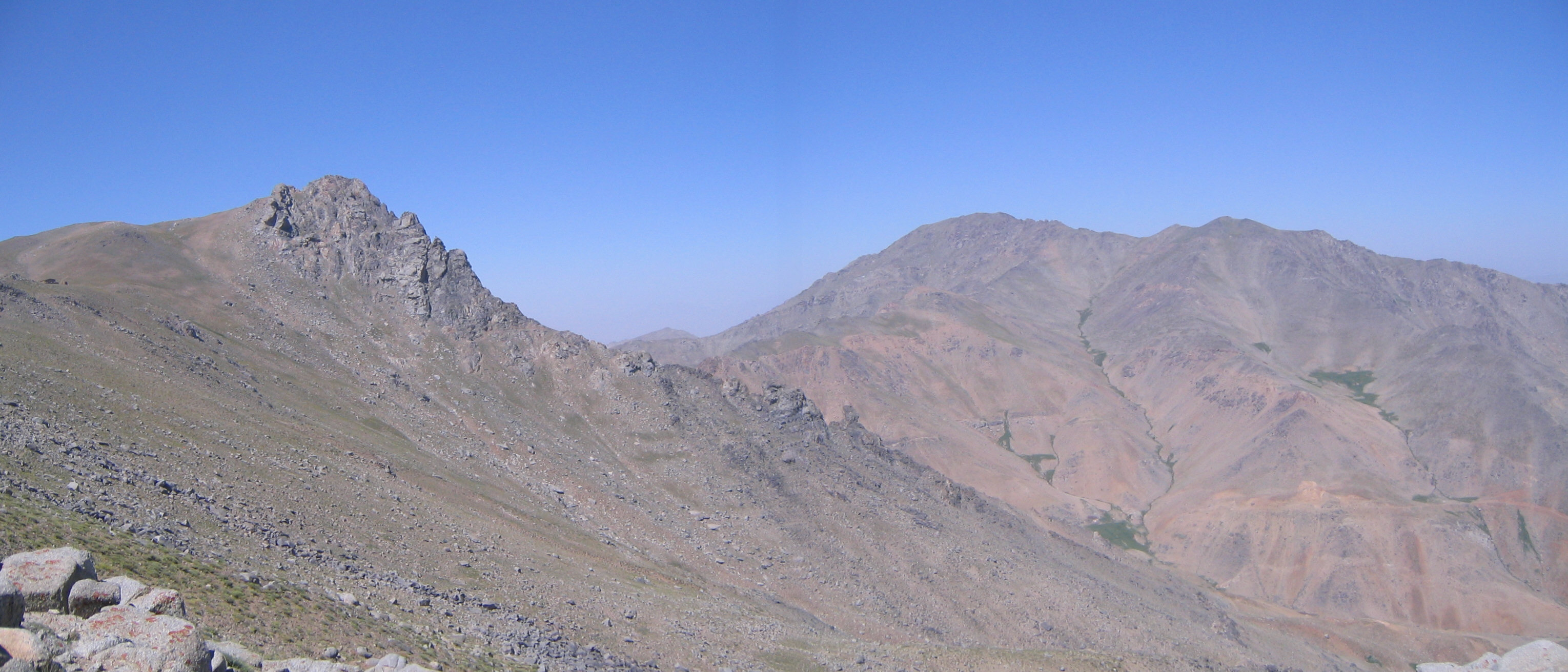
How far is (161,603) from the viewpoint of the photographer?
1694cm

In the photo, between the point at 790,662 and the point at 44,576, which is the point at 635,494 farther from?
the point at 44,576

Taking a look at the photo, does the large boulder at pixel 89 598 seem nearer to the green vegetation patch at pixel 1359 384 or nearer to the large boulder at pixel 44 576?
the large boulder at pixel 44 576

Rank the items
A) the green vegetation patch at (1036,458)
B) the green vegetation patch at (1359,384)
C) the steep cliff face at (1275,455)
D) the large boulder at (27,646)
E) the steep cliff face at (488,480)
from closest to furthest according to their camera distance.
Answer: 1. the large boulder at (27,646)
2. the steep cliff face at (488,480)
3. the steep cliff face at (1275,455)
4. the green vegetation patch at (1036,458)
5. the green vegetation patch at (1359,384)

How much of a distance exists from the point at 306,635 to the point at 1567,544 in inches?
6256

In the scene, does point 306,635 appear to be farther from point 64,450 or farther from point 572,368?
point 572,368

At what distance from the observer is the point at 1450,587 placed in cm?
11106

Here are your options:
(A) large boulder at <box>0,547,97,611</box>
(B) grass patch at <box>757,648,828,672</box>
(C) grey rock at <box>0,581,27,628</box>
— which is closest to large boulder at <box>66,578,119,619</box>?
(A) large boulder at <box>0,547,97,611</box>

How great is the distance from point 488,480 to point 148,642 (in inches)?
1864

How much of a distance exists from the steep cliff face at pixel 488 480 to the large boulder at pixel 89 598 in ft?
24.9

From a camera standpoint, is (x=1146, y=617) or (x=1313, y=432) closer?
(x=1146, y=617)

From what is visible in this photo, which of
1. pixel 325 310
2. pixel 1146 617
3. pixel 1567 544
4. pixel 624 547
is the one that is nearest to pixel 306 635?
pixel 624 547

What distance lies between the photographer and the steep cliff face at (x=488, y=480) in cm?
3659

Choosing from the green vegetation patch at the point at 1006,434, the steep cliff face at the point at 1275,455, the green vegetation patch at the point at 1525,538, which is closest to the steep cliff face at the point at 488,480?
the steep cliff face at the point at 1275,455

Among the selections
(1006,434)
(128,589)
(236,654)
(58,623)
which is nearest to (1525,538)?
(1006,434)
